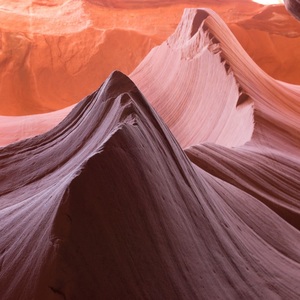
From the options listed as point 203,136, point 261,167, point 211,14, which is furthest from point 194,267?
point 211,14

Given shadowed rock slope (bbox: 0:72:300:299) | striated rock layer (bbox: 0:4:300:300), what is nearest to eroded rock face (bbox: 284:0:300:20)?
striated rock layer (bbox: 0:4:300:300)

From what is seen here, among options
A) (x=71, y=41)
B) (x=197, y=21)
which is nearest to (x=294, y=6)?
(x=197, y=21)

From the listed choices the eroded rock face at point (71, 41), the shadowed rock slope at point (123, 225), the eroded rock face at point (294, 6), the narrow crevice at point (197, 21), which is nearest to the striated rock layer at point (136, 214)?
the shadowed rock slope at point (123, 225)

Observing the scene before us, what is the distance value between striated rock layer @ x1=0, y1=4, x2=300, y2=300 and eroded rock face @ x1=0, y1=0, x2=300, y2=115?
540cm

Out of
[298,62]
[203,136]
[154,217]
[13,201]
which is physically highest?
[298,62]

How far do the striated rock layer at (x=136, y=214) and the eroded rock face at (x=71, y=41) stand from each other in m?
5.40

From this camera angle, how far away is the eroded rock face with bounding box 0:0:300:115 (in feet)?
23.9

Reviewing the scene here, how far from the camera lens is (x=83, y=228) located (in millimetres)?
1021

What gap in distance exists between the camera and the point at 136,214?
1.11 m

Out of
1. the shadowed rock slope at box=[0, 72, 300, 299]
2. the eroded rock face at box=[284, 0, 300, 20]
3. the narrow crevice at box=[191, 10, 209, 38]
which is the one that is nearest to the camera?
the shadowed rock slope at box=[0, 72, 300, 299]

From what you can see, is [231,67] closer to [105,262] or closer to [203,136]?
[203,136]

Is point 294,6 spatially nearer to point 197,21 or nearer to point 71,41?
point 197,21

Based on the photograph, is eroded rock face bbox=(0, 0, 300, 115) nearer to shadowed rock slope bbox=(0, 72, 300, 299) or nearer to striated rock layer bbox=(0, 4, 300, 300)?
striated rock layer bbox=(0, 4, 300, 300)

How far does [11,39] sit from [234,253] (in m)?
6.62
